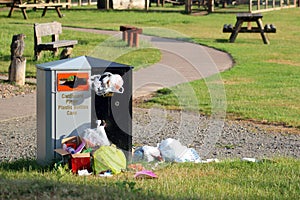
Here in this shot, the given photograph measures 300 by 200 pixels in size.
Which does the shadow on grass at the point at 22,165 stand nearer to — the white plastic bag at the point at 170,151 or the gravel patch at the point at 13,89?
the white plastic bag at the point at 170,151

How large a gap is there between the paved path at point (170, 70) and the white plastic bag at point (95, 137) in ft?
13.8

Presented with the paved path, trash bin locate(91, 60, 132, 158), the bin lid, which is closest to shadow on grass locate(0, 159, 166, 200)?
trash bin locate(91, 60, 132, 158)

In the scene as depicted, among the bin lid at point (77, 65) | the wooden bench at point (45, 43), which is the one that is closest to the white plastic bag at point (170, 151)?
the bin lid at point (77, 65)

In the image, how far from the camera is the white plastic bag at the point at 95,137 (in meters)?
7.24

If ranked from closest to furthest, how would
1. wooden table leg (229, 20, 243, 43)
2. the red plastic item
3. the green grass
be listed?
1. the green grass
2. the red plastic item
3. wooden table leg (229, 20, 243, 43)

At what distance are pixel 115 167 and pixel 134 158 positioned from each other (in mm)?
666

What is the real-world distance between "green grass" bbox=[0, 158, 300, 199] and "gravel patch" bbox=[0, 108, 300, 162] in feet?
3.51

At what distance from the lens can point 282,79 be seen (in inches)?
626

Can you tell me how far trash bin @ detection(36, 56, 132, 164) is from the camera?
7254 millimetres

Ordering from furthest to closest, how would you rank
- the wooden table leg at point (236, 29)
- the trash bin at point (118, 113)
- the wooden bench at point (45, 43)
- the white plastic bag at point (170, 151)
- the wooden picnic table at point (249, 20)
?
the wooden table leg at point (236, 29), the wooden picnic table at point (249, 20), the wooden bench at point (45, 43), the white plastic bag at point (170, 151), the trash bin at point (118, 113)

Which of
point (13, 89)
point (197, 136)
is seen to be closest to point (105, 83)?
point (197, 136)

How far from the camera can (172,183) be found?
21.8ft

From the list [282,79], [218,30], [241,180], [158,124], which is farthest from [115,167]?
[218,30]

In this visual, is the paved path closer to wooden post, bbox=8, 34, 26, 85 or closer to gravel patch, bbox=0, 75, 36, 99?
gravel patch, bbox=0, 75, 36, 99
